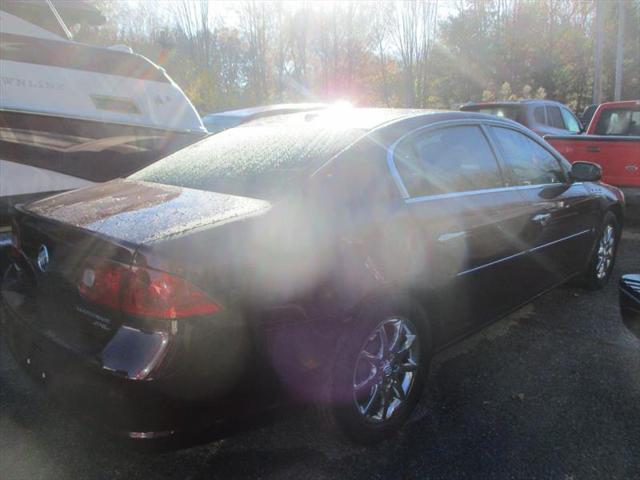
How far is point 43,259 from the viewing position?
7.67ft

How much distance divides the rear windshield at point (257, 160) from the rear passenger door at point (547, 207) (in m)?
1.37

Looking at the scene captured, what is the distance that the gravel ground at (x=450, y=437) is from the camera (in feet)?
7.98

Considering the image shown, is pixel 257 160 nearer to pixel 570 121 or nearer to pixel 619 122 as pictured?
pixel 619 122

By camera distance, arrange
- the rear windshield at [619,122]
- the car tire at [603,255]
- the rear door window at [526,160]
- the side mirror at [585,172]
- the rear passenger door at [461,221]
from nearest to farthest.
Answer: the rear passenger door at [461,221] → the rear door window at [526,160] → the side mirror at [585,172] → the car tire at [603,255] → the rear windshield at [619,122]

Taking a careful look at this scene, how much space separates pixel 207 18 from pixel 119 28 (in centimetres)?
500

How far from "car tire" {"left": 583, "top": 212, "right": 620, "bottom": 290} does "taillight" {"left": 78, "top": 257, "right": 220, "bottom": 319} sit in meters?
3.84

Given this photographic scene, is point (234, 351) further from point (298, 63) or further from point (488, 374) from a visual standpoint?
point (298, 63)

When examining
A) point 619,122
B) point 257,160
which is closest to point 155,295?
point 257,160

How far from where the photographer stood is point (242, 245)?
2.05 m

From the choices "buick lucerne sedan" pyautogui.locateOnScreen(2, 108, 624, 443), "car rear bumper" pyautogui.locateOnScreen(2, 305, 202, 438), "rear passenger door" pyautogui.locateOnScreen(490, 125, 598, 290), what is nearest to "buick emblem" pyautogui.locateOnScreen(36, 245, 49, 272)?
"buick lucerne sedan" pyautogui.locateOnScreen(2, 108, 624, 443)

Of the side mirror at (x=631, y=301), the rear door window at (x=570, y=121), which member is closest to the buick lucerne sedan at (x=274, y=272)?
the side mirror at (x=631, y=301)

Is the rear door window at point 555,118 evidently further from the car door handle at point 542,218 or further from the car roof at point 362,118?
the car roof at point 362,118

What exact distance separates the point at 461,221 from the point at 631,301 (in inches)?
40.3

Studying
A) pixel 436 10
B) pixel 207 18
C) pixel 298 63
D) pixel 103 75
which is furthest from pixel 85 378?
pixel 298 63
